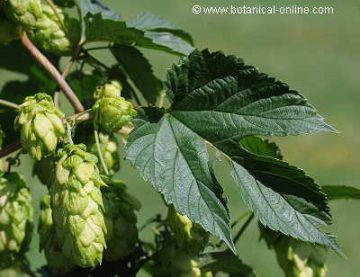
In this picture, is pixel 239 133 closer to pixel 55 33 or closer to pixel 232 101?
pixel 232 101

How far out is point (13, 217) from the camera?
192cm

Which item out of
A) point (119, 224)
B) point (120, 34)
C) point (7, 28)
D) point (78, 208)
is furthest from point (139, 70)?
point (78, 208)

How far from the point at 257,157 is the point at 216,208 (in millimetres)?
133

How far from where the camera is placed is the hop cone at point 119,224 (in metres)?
1.80

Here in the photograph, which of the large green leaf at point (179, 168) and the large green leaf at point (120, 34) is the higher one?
the large green leaf at point (120, 34)

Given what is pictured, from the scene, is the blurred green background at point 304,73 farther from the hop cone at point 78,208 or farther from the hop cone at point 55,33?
the hop cone at point 78,208

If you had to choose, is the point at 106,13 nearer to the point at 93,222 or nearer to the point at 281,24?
the point at 93,222

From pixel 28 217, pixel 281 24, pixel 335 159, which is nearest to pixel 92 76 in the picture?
pixel 28 217

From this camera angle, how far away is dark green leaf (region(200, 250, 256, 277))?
2043 mm

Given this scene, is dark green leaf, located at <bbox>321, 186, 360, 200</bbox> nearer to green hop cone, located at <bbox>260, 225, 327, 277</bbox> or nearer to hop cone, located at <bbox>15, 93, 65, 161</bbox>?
green hop cone, located at <bbox>260, 225, 327, 277</bbox>

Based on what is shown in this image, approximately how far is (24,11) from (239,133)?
473 millimetres

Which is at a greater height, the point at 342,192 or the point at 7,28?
the point at 7,28

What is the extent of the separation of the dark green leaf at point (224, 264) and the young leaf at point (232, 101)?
0.35m

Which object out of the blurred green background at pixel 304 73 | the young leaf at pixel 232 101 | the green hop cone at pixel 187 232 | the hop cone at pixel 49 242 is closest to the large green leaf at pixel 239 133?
the young leaf at pixel 232 101
